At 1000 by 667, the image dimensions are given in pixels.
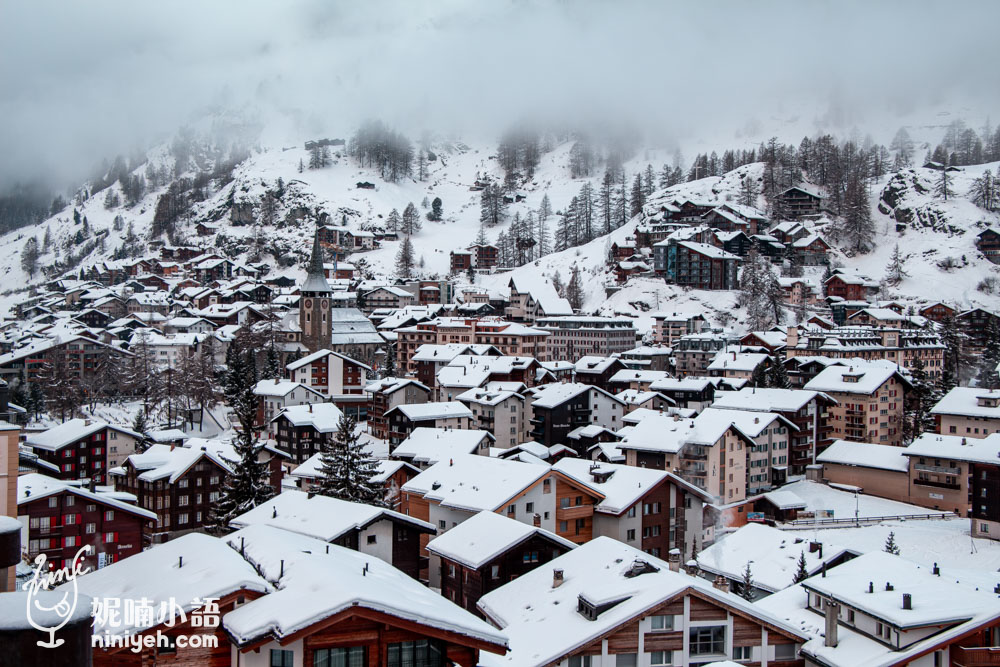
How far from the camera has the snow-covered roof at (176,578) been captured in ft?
28.1

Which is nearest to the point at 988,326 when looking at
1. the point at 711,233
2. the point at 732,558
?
the point at 711,233

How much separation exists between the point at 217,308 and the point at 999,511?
76.6m

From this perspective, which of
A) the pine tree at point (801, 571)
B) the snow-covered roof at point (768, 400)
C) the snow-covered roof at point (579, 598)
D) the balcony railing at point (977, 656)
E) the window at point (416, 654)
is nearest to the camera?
the window at point (416, 654)

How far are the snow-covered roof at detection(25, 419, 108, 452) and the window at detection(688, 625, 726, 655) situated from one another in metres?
39.5

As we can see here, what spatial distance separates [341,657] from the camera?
859 centimetres

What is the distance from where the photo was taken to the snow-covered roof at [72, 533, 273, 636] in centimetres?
857

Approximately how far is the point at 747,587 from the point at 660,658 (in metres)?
10.5

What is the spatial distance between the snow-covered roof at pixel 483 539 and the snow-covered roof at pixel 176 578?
9.75 meters

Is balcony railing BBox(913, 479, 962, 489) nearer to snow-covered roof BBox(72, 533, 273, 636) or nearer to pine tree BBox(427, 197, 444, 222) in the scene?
snow-covered roof BBox(72, 533, 273, 636)

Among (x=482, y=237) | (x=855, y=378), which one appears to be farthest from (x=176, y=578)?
(x=482, y=237)

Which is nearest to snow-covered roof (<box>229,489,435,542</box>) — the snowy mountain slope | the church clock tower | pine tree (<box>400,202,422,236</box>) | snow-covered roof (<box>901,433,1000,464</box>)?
snow-covered roof (<box>901,433,1000,464</box>)

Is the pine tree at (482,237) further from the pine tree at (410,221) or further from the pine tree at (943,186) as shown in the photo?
the pine tree at (943,186)

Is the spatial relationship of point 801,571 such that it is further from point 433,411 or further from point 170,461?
point 170,461

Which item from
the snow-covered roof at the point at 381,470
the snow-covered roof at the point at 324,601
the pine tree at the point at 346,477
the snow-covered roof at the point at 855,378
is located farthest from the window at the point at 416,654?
the snow-covered roof at the point at 855,378
